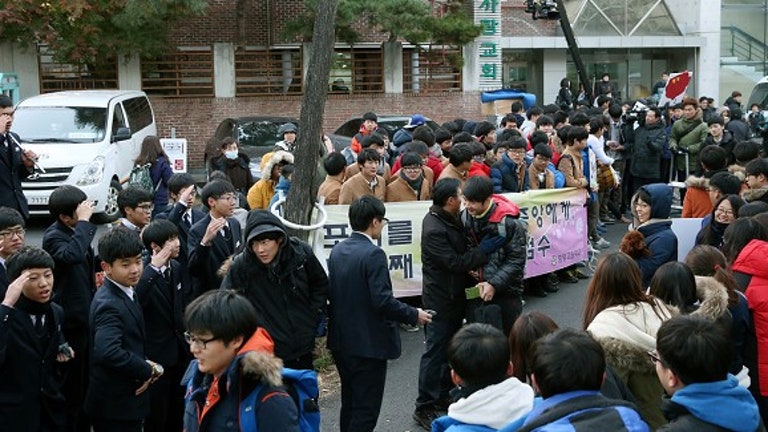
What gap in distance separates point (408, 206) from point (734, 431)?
5.93 m

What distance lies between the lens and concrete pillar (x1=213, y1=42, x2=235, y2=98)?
2284 centimetres

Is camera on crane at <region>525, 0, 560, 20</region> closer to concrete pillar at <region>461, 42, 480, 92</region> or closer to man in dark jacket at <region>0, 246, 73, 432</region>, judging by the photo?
concrete pillar at <region>461, 42, 480, 92</region>

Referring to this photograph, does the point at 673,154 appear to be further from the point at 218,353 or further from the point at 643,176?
the point at 218,353

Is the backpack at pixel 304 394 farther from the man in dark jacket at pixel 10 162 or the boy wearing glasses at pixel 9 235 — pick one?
the man in dark jacket at pixel 10 162

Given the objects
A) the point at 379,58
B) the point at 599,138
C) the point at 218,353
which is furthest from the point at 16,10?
the point at 218,353

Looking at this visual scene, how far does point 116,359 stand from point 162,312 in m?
0.87

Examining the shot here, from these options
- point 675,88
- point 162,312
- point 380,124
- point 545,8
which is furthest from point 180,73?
point 162,312

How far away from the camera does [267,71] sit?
23.4 meters

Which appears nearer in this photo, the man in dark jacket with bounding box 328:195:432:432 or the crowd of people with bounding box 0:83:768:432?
the crowd of people with bounding box 0:83:768:432

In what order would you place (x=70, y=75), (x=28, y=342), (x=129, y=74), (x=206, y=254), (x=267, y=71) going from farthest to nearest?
1. (x=267, y=71)
2. (x=129, y=74)
3. (x=70, y=75)
4. (x=206, y=254)
5. (x=28, y=342)

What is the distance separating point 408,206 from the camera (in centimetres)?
909

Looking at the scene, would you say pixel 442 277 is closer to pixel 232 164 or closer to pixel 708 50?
pixel 232 164

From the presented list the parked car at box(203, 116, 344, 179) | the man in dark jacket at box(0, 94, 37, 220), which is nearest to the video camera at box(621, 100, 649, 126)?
the parked car at box(203, 116, 344, 179)

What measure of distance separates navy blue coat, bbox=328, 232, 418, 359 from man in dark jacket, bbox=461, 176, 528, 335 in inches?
36.5
